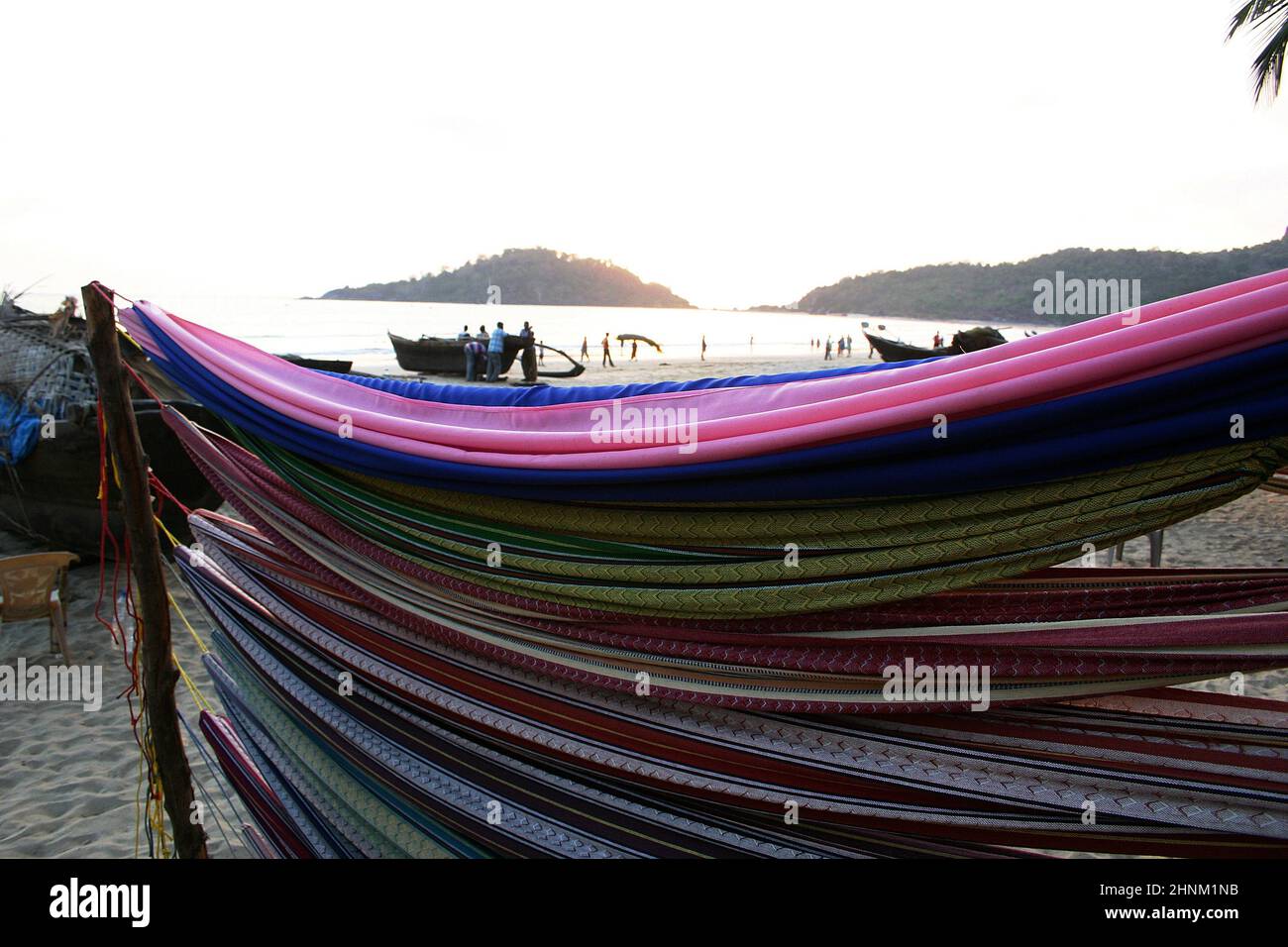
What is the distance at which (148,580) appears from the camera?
247 cm

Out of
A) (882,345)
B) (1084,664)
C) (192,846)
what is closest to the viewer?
(1084,664)

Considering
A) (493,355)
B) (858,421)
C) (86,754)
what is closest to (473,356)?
(493,355)

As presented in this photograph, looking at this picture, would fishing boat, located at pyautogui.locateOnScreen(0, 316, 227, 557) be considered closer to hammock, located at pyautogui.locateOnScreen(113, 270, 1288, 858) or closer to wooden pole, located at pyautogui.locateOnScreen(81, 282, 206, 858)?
wooden pole, located at pyautogui.locateOnScreen(81, 282, 206, 858)

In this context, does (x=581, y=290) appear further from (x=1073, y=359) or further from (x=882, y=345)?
(x=1073, y=359)

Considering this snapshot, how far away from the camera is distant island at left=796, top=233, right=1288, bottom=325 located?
50.4m

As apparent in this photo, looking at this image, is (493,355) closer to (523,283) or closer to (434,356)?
(434,356)

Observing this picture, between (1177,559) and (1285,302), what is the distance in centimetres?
687

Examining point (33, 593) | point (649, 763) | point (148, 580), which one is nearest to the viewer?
point (649, 763)

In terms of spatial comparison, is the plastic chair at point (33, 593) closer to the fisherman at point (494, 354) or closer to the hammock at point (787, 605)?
the hammock at point (787, 605)

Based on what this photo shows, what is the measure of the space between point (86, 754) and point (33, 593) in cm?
173

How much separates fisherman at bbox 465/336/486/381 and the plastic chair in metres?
14.0

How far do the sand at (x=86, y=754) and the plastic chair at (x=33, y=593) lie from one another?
0.91ft

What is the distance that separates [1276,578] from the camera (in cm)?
130
